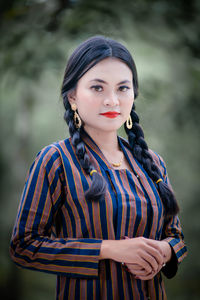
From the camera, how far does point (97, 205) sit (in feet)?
3.91

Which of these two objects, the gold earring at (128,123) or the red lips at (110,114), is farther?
the gold earring at (128,123)

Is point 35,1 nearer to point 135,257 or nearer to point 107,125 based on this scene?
point 107,125

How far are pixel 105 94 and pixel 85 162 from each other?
0.28 metres

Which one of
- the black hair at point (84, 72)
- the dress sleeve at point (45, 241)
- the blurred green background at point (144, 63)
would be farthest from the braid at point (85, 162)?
the blurred green background at point (144, 63)

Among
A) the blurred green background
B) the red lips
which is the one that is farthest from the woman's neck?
the blurred green background

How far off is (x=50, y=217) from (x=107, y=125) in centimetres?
42

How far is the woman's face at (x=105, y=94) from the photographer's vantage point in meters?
1.29

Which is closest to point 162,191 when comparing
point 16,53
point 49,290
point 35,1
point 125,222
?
point 125,222

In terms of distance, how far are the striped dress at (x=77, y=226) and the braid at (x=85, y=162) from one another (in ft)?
0.09

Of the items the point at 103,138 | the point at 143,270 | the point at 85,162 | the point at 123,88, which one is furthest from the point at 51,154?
the point at 143,270

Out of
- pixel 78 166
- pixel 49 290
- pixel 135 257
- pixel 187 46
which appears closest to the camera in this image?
pixel 135 257

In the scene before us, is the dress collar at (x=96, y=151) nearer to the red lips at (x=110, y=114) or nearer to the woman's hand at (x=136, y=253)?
the red lips at (x=110, y=114)

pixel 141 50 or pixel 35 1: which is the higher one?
pixel 35 1

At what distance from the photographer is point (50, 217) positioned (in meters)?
1.21
